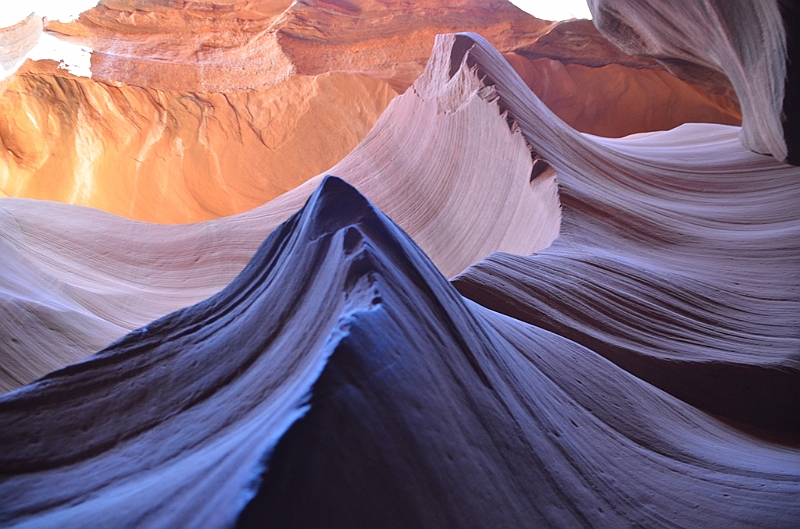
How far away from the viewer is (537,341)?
142 centimetres

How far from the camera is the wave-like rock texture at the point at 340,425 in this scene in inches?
28.9

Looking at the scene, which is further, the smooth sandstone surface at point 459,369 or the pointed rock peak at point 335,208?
the pointed rock peak at point 335,208

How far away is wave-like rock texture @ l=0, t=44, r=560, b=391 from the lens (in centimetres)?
215

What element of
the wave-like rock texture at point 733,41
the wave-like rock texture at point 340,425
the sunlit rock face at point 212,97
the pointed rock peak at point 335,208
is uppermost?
the sunlit rock face at point 212,97

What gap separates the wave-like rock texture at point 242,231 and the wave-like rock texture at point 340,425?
38.8 inches

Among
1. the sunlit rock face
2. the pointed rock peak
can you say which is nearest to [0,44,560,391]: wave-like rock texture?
the pointed rock peak

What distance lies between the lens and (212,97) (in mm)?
5723

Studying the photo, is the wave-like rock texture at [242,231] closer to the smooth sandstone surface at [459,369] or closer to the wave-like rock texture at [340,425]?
the smooth sandstone surface at [459,369]

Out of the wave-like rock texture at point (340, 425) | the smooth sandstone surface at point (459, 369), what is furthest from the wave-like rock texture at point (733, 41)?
the wave-like rock texture at point (340, 425)

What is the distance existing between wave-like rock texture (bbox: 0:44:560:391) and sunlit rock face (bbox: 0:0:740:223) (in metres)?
2.13

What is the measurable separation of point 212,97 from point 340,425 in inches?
216

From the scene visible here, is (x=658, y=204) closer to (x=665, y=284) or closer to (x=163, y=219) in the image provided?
(x=665, y=284)

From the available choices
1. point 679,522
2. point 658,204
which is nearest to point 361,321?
point 679,522

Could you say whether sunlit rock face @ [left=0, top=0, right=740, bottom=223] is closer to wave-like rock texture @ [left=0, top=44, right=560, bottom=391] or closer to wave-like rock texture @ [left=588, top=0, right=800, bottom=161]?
wave-like rock texture @ [left=0, top=44, right=560, bottom=391]
